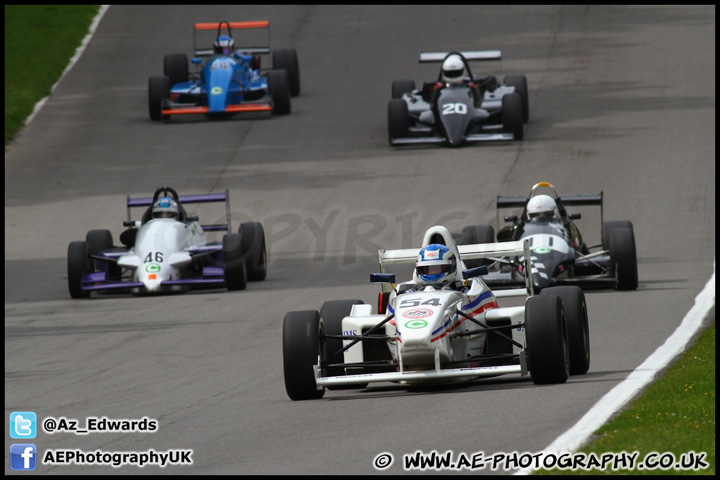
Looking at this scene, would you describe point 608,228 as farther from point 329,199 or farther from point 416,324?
point 329,199

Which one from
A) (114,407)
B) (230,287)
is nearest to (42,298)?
(230,287)

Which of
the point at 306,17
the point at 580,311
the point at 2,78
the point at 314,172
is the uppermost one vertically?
the point at 306,17

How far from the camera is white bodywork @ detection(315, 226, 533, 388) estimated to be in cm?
1098

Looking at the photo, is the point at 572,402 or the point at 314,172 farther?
the point at 314,172

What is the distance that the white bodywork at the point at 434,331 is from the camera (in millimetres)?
10984

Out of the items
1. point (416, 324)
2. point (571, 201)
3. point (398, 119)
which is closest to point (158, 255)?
point (571, 201)

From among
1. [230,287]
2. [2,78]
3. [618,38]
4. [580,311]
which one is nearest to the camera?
[580,311]

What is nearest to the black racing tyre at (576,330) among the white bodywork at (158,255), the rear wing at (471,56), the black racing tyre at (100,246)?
the white bodywork at (158,255)

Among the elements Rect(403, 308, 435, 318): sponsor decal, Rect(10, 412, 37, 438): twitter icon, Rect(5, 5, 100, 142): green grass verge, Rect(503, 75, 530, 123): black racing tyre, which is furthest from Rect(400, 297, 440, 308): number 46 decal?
Rect(5, 5, 100, 142): green grass verge

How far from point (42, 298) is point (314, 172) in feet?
36.8

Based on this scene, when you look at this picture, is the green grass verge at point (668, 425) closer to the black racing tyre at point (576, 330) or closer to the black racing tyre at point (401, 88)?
the black racing tyre at point (576, 330)

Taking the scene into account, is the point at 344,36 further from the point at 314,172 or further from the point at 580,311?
the point at 580,311

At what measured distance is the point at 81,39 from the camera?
148ft

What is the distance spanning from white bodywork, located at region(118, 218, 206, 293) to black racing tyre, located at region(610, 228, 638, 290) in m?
6.63
